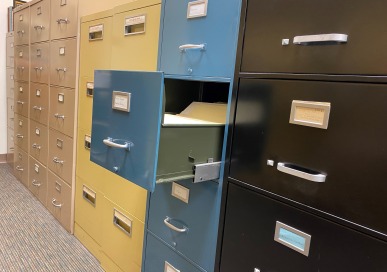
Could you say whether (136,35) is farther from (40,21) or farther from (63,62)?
(40,21)

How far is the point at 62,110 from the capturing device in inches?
91.6

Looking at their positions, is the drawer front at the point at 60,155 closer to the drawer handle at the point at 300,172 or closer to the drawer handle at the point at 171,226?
the drawer handle at the point at 171,226

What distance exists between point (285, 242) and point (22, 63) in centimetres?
327

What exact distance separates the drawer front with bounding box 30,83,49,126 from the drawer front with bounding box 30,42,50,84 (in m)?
0.07

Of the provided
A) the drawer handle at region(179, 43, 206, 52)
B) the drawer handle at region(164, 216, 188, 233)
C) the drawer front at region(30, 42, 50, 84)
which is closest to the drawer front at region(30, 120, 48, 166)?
the drawer front at region(30, 42, 50, 84)

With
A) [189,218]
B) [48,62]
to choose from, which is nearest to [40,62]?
[48,62]

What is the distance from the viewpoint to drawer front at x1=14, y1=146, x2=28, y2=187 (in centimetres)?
319

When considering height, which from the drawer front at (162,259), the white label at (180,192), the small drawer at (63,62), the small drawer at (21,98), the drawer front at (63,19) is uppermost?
the drawer front at (63,19)

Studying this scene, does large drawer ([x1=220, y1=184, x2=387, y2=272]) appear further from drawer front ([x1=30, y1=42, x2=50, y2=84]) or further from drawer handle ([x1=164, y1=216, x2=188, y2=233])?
drawer front ([x1=30, y1=42, x2=50, y2=84])

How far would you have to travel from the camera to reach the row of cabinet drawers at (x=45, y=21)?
2178 mm

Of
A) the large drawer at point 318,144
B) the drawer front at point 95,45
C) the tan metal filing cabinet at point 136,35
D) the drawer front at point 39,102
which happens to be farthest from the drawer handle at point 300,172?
the drawer front at point 39,102

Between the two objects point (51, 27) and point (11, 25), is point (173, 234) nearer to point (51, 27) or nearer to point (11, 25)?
point (51, 27)

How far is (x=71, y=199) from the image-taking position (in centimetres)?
227

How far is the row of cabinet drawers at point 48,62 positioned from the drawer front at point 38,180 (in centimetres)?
80
